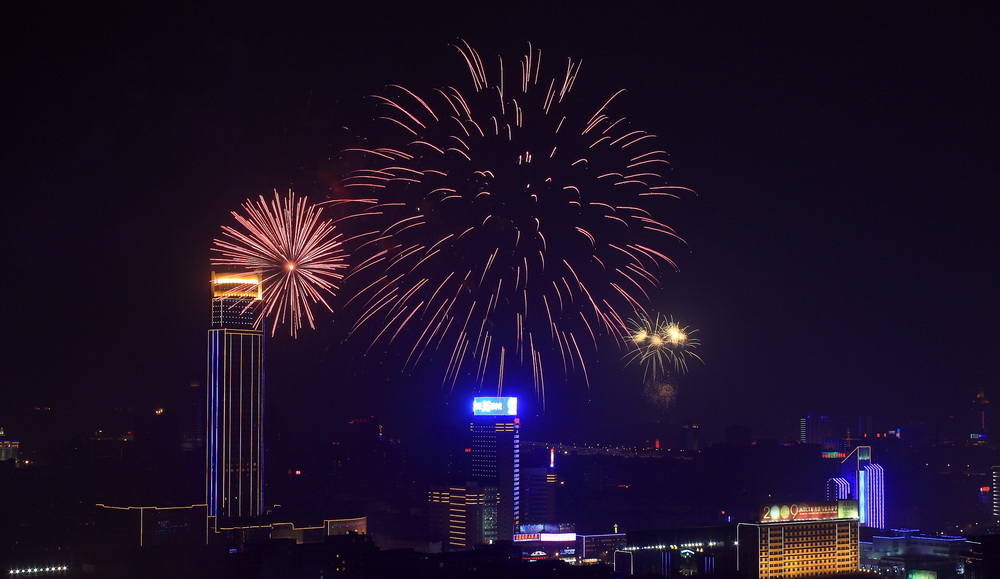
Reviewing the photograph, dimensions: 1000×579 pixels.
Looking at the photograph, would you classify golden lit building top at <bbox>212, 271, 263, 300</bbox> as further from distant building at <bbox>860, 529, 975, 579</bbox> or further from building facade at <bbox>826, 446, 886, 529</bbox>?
building facade at <bbox>826, 446, 886, 529</bbox>

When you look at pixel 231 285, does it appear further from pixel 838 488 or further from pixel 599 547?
pixel 838 488

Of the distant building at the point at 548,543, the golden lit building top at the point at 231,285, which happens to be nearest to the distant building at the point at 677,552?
the distant building at the point at 548,543

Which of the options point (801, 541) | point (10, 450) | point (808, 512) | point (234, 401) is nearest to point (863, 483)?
point (808, 512)

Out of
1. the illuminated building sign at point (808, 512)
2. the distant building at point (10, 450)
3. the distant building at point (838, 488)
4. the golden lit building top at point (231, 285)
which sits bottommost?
the distant building at point (838, 488)

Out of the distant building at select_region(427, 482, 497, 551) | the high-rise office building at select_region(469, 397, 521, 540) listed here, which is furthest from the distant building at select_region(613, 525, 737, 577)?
the high-rise office building at select_region(469, 397, 521, 540)

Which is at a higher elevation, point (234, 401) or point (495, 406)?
point (234, 401)

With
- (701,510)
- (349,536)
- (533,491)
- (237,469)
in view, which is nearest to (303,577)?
(349,536)

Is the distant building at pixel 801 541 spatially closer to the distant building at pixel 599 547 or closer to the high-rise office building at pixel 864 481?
the distant building at pixel 599 547
